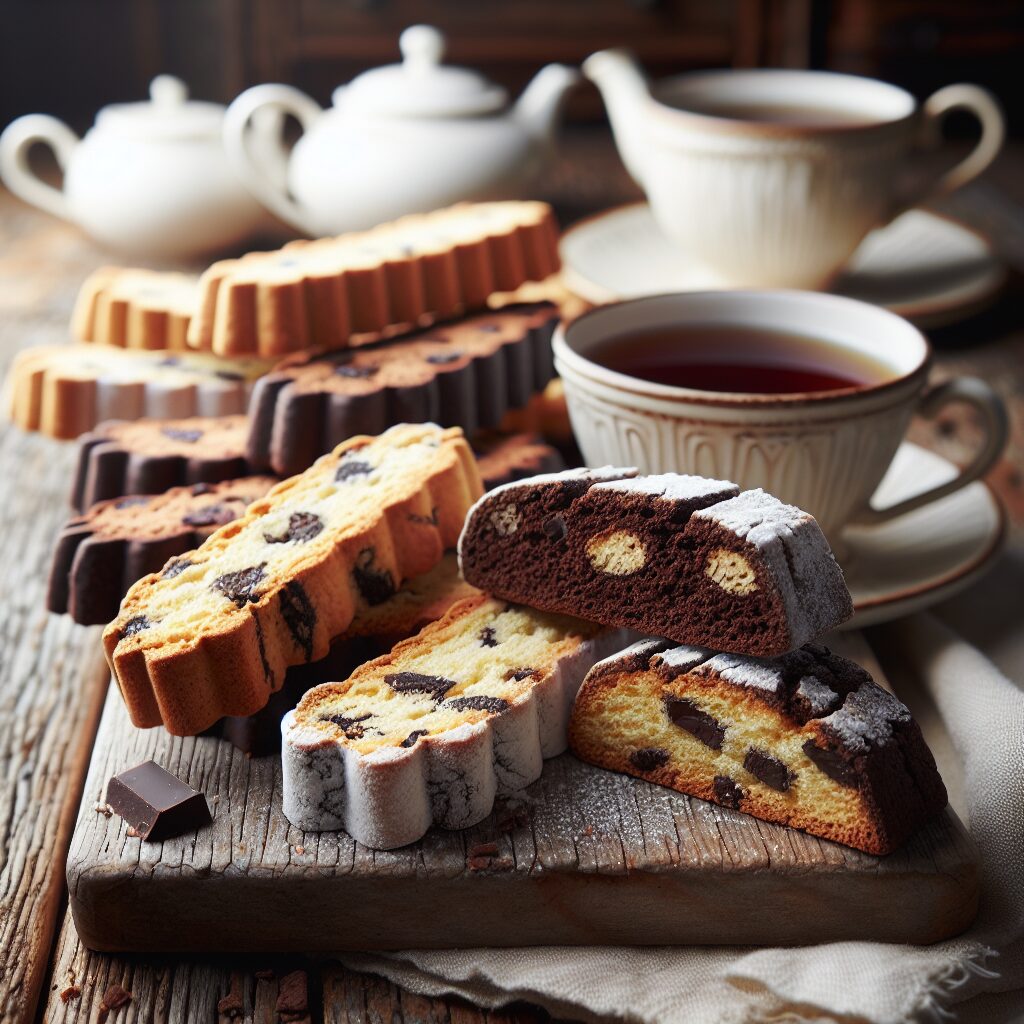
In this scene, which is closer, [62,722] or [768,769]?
[768,769]

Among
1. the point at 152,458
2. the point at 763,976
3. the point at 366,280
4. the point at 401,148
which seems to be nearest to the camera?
the point at 763,976

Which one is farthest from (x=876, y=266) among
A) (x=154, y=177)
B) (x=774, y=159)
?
(x=154, y=177)

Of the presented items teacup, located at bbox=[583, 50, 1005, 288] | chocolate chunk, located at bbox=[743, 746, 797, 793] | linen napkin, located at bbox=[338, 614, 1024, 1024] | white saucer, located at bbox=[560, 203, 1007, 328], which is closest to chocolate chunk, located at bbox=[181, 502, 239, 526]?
linen napkin, located at bbox=[338, 614, 1024, 1024]

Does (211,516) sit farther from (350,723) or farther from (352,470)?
(350,723)

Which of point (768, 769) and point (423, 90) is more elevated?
point (423, 90)

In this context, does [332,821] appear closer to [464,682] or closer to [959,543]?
[464,682]

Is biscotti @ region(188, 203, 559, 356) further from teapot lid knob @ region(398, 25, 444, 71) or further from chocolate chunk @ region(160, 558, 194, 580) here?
teapot lid knob @ region(398, 25, 444, 71)
